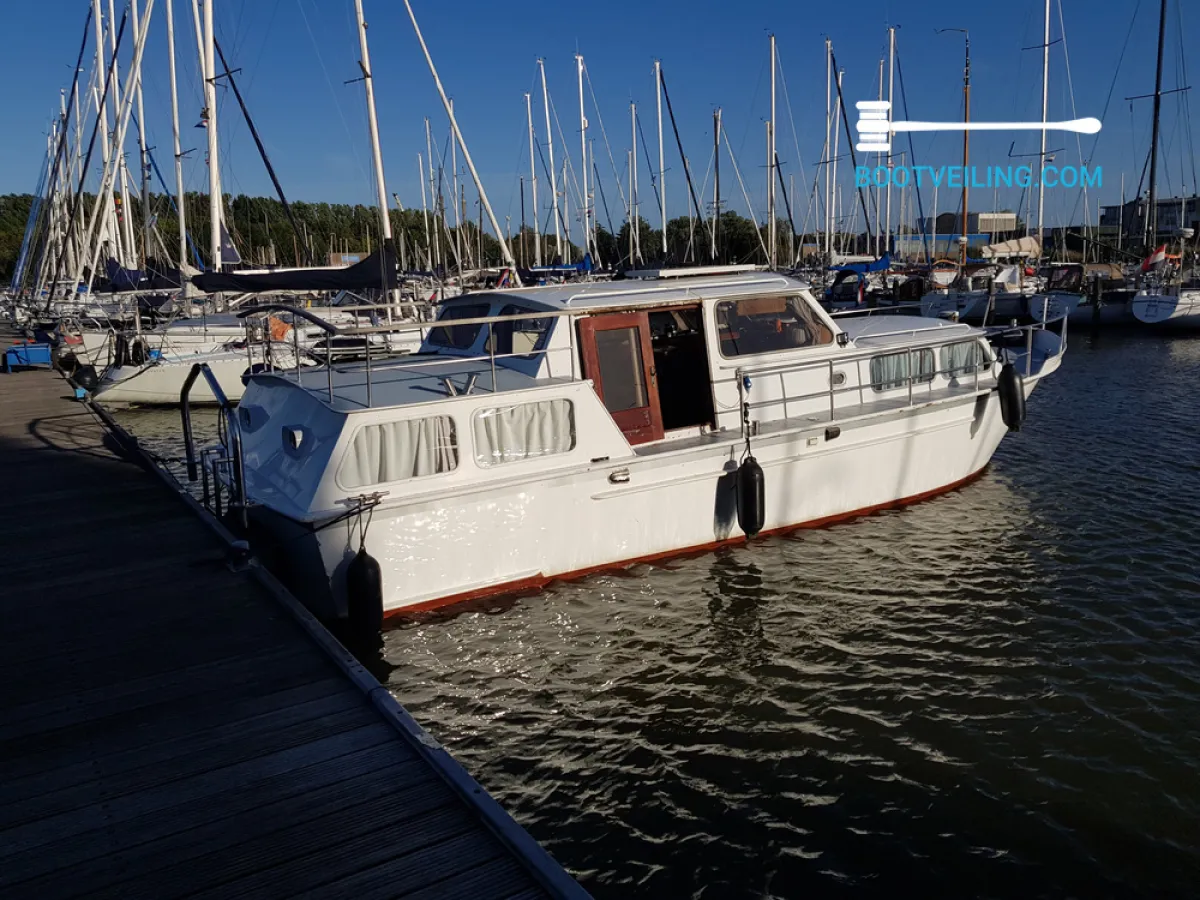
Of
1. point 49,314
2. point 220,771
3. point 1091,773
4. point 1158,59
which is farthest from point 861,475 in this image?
point 1158,59

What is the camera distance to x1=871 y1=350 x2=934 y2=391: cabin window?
12.4 meters

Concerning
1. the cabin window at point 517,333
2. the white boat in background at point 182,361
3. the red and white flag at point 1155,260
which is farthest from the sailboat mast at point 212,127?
the red and white flag at point 1155,260

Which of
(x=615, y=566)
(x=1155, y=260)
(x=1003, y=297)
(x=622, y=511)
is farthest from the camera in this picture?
(x=1155, y=260)

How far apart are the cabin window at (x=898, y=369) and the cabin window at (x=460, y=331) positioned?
204 inches

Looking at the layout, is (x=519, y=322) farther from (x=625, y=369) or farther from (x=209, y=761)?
(x=209, y=761)

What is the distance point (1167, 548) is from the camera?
10.9 meters

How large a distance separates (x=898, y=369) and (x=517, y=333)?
5315mm

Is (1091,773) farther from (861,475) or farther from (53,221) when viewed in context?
(53,221)

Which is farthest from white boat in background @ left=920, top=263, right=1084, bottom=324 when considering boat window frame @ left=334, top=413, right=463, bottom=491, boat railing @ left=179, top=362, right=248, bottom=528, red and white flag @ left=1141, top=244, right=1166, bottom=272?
boat railing @ left=179, top=362, right=248, bottom=528

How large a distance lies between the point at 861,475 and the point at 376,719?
773 centimetres

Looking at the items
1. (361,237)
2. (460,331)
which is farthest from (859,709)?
(361,237)

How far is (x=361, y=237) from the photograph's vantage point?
318 ft

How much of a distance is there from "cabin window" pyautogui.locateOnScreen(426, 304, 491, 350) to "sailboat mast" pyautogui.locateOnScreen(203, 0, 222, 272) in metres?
11.6

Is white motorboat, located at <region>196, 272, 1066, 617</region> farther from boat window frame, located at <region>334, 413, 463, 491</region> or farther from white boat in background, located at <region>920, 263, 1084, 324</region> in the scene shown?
white boat in background, located at <region>920, 263, 1084, 324</region>
